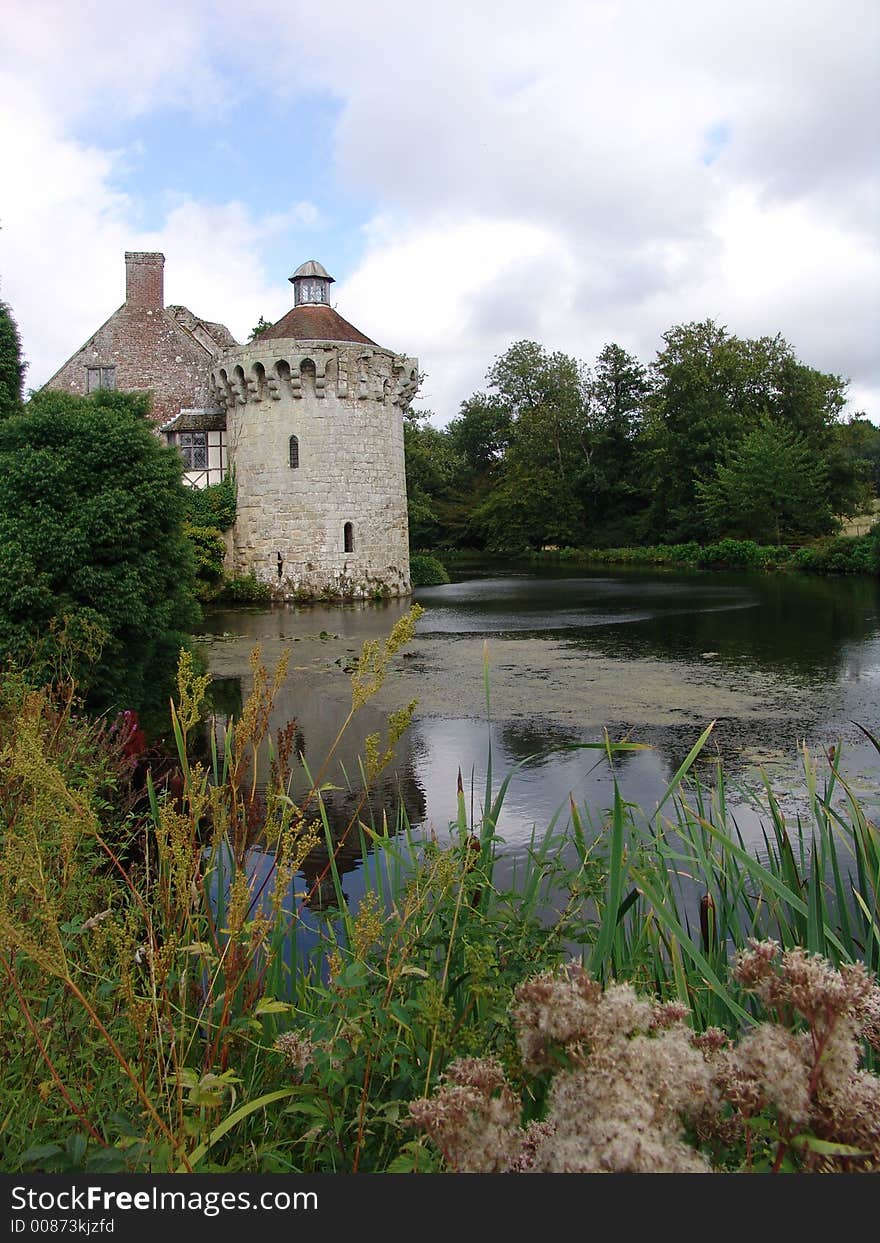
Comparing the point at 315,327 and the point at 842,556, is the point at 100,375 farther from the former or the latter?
the point at 842,556

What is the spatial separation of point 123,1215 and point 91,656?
6.07m

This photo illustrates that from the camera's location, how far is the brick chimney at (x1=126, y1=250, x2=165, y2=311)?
26891mm

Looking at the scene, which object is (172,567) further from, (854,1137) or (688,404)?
(688,404)

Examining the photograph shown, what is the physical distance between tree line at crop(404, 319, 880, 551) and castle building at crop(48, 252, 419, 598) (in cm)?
1410

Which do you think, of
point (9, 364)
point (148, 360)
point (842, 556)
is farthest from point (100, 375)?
point (842, 556)

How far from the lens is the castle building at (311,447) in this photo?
23406 millimetres

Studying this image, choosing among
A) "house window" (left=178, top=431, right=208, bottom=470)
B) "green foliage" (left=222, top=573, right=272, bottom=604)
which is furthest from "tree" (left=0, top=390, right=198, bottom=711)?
"house window" (left=178, top=431, right=208, bottom=470)

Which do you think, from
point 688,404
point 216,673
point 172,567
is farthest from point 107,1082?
point 688,404

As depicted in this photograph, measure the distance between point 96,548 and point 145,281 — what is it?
22.1 meters

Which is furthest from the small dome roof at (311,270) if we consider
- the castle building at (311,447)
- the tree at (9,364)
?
the tree at (9,364)

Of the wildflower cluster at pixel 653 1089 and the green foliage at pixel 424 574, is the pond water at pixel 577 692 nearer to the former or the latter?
the wildflower cluster at pixel 653 1089

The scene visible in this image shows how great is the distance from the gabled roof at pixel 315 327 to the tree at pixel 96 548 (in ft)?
52.5

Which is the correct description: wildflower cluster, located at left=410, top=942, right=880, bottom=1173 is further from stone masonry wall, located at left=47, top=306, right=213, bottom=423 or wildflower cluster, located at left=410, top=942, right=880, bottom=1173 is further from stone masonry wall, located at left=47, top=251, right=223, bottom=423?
stone masonry wall, located at left=47, top=251, right=223, bottom=423

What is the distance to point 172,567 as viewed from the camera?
8.33m
